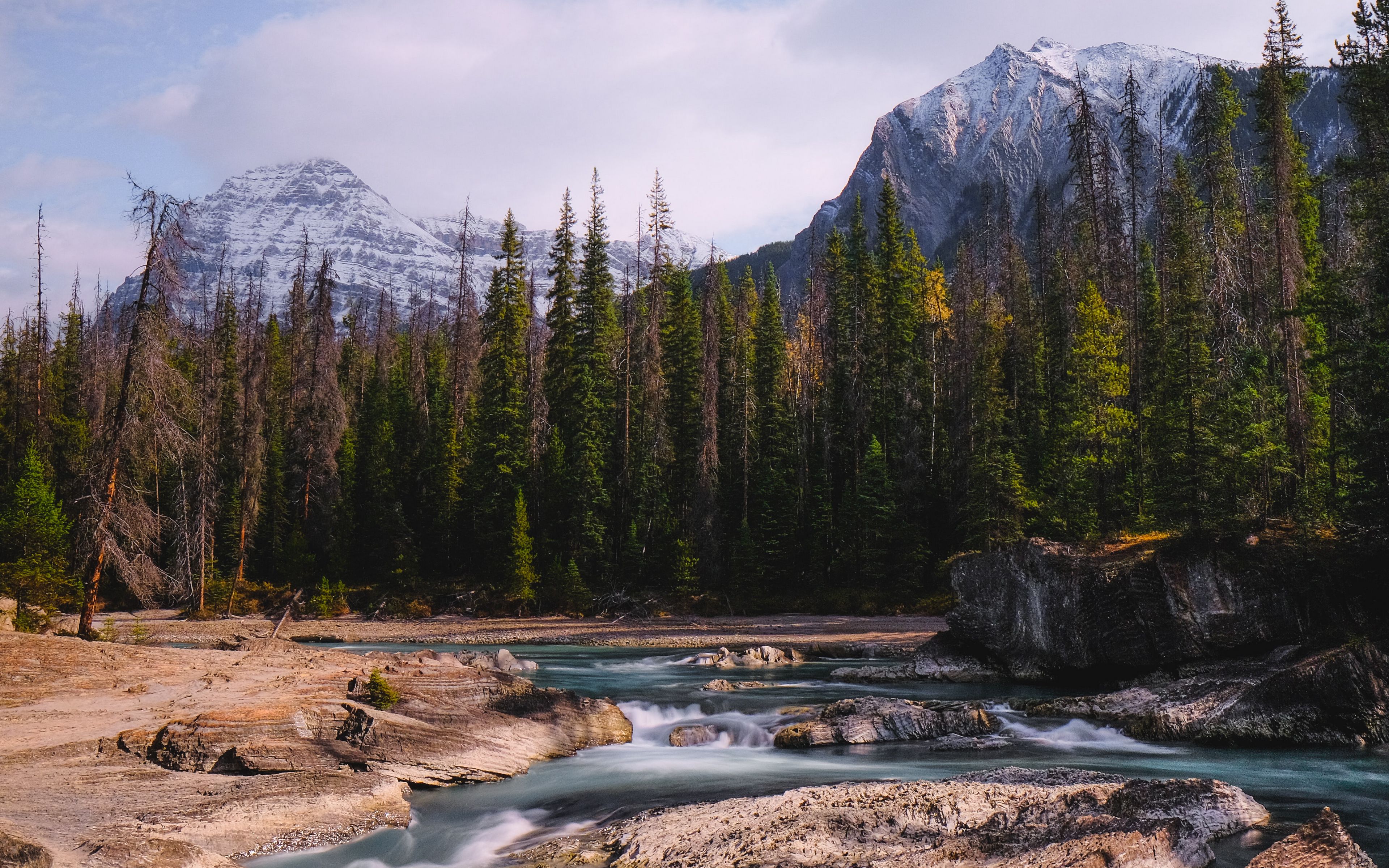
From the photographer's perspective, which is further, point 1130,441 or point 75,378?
point 75,378

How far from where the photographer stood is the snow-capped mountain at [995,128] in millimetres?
139750

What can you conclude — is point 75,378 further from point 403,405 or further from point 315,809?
point 315,809

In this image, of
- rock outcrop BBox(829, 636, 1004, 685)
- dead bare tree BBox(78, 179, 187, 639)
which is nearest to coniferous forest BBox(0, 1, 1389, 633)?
dead bare tree BBox(78, 179, 187, 639)

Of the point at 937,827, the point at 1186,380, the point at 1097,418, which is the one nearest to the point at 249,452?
the point at 1097,418

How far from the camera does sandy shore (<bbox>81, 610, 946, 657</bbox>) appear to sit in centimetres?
3098

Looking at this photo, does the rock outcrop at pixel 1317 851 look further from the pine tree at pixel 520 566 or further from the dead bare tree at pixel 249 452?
the dead bare tree at pixel 249 452

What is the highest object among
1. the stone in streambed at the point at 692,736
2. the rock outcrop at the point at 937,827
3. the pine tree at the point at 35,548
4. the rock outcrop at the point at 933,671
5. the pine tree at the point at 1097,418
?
the pine tree at the point at 1097,418

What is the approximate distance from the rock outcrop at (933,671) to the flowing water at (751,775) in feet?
11.6

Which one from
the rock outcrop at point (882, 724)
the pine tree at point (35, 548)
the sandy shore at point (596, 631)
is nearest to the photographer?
the rock outcrop at point (882, 724)

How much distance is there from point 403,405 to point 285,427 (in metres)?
7.74

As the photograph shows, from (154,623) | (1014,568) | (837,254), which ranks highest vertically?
(837,254)

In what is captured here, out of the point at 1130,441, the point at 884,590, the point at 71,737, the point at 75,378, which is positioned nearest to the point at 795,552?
the point at 884,590

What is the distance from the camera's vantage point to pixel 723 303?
54656mm

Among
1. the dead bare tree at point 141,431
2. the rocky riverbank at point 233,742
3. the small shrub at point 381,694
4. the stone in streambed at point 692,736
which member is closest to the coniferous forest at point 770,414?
the dead bare tree at point 141,431
